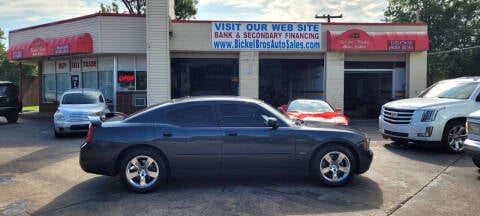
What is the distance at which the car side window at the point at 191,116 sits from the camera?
6.55 metres

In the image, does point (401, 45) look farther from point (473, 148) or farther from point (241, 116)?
point (241, 116)

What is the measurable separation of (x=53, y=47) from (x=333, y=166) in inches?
705

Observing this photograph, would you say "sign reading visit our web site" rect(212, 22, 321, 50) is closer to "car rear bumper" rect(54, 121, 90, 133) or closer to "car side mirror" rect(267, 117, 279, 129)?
"car rear bumper" rect(54, 121, 90, 133)

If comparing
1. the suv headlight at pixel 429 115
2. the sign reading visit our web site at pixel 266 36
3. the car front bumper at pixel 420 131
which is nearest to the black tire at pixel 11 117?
the sign reading visit our web site at pixel 266 36

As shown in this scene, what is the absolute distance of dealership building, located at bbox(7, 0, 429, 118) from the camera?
62.0ft

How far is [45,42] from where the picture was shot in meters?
21.1

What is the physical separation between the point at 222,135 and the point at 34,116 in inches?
756

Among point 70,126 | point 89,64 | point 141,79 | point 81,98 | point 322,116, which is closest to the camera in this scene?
point 322,116

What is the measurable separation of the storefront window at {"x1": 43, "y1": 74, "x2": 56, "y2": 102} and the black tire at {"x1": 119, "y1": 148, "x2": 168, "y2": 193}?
61.7 ft

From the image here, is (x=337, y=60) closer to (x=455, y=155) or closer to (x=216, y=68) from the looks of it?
(x=216, y=68)

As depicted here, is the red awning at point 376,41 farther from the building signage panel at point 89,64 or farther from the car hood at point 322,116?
the building signage panel at point 89,64

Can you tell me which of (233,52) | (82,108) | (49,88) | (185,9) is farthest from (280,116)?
(185,9)

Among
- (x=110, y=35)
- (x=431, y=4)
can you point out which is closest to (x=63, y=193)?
(x=110, y=35)

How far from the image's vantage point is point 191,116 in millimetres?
6594
